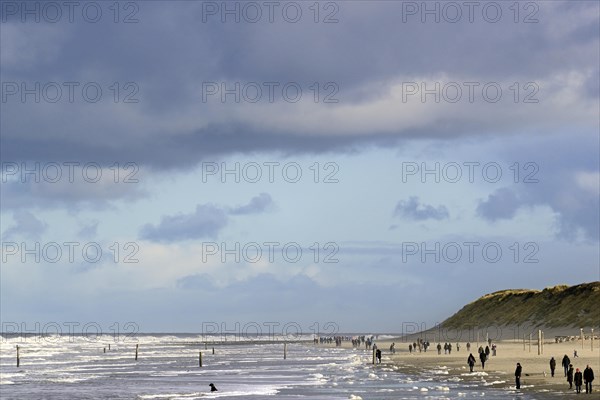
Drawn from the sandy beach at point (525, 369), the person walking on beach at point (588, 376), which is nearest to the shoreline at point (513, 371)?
the sandy beach at point (525, 369)

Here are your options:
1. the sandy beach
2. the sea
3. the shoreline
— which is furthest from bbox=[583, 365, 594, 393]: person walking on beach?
the sea

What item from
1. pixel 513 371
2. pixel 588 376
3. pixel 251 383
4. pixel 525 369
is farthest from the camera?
pixel 525 369

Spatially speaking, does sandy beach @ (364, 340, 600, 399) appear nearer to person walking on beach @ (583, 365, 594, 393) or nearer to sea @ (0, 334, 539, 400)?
person walking on beach @ (583, 365, 594, 393)

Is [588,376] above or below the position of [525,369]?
above

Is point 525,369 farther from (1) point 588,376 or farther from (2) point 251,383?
(1) point 588,376

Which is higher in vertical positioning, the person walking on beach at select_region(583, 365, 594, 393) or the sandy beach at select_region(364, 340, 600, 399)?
the person walking on beach at select_region(583, 365, 594, 393)

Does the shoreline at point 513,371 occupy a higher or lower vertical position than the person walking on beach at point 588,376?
lower

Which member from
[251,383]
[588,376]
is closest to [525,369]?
[251,383]

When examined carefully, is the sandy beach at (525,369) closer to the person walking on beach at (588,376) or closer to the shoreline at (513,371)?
the shoreline at (513,371)

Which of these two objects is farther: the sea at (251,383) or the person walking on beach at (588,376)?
the sea at (251,383)

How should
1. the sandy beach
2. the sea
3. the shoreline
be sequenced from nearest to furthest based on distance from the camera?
1. the shoreline
2. the sandy beach
3. the sea

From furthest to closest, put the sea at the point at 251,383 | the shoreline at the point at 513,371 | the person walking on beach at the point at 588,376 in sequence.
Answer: the sea at the point at 251,383
the shoreline at the point at 513,371
the person walking on beach at the point at 588,376

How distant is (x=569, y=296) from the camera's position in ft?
566

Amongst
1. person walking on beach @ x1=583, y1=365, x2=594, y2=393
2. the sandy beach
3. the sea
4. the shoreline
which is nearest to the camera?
person walking on beach @ x1=583, y1=365, x2=594, y2=393
